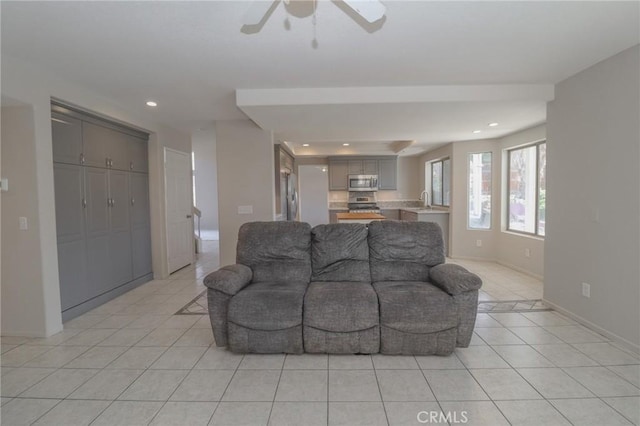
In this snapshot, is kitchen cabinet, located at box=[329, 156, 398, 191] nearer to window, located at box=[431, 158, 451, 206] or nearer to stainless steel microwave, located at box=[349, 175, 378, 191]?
stainless steel microwave, located at box=[349, 175, 378, 191]

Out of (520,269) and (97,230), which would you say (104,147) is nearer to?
(97,230)

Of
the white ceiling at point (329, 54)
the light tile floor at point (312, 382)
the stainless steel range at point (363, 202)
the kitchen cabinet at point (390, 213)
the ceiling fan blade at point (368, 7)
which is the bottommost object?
the light tile floor at point (312, 382)

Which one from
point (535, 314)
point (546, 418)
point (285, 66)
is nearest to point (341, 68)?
point (285, 66)

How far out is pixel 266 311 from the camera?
7.70 ft

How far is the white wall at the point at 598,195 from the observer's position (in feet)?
7.93

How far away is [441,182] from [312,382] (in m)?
5.63

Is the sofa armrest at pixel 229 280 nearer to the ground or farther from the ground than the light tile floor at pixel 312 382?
farther from the ground

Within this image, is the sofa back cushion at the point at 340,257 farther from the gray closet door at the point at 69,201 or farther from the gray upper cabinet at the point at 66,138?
the gray upper cabinet at the point at 66,138

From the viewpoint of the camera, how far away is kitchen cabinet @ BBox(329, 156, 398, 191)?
292 inches

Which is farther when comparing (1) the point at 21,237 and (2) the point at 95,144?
(2) the point at 95,144

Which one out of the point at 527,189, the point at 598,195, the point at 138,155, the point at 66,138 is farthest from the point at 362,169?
the point at 66,138

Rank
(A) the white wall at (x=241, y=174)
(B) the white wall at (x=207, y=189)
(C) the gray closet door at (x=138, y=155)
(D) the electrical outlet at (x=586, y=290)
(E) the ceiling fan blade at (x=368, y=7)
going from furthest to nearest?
(B) the white wall at (x=207, y=189) < (A) the white wall at (x=241, y=174) < (C) the gray closet door at (x=138, y=155) < (D) the electrical outlet at (x=586, y=290) < (E) the ceiling fan blade at (x=368, y=7)

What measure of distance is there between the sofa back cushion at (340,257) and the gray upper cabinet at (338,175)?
14.7 feet

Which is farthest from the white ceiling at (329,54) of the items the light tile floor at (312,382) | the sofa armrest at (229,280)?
the light tile floor at (312,382)
